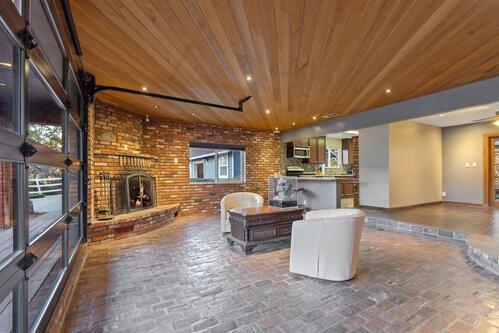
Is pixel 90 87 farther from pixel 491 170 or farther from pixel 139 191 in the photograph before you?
pixel 491 170

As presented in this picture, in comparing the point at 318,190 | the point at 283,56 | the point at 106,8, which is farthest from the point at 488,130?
the point at 106,8

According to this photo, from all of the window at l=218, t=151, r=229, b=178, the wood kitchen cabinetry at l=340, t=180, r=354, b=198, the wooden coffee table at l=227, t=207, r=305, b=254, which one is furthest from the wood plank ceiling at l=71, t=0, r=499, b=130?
the wood kitchen cabinetry at l=340, t=180, r=354, b=198

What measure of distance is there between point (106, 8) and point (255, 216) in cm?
295

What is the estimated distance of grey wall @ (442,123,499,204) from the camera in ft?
22.1

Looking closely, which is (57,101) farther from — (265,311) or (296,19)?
(265,311)

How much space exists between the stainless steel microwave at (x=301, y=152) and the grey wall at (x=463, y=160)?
4.18m

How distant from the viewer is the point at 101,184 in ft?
15.0

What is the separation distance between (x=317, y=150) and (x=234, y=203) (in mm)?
5075

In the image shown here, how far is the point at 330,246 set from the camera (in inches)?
Result: 103

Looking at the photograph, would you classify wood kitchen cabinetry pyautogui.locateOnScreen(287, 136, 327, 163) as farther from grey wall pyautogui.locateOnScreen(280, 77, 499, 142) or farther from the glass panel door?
the glass panel door

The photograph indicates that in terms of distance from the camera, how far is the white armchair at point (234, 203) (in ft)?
15.4

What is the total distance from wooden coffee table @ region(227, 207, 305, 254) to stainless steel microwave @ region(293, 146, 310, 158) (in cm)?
476

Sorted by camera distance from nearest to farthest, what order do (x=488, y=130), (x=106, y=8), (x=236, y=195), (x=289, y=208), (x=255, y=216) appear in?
(x=106, y=8) → (x=255, y=216) → (x=289, y=208) → (x=236, y=195) → (x=488, y=130)

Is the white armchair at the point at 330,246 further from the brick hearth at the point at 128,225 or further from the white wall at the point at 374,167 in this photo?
the white wall at the point at 374,167
